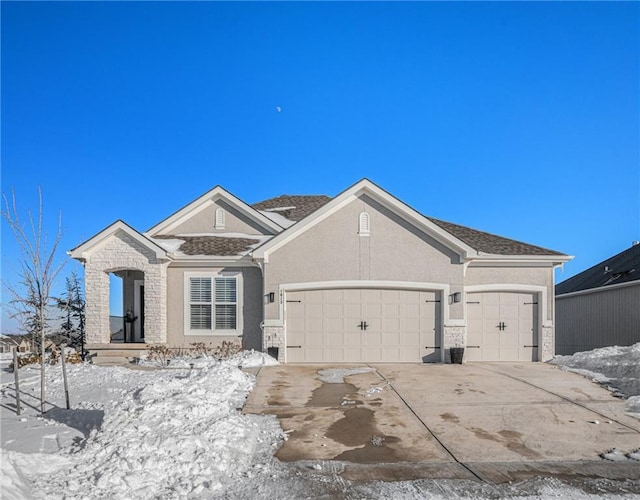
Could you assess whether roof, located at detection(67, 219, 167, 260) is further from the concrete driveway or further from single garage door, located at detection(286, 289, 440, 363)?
the concrete driveway

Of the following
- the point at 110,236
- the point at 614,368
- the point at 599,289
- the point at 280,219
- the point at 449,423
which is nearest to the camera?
the point at 449,423

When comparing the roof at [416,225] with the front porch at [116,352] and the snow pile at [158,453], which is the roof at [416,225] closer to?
the front porch at [116,352]

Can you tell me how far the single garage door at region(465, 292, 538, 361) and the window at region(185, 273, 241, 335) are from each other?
766 centimetres

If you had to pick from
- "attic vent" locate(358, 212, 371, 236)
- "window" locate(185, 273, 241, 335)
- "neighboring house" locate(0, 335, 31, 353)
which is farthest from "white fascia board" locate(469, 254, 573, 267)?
"neighboring house" locate(0, 335, 31, 353)

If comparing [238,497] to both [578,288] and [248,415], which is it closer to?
[248,415]

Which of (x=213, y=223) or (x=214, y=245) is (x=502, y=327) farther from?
(x=213, y=223)

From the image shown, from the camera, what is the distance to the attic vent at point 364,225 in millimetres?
13930

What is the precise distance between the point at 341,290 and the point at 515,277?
579 centimetres

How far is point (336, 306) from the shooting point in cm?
1384

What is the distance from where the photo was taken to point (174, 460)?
17.3ft

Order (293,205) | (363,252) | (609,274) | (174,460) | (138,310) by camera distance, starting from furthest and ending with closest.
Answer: (293,205)
(609,274)
(138,310)
(363,252)
(174,460)

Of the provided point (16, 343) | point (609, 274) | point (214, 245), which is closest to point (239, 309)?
point (214, 245)

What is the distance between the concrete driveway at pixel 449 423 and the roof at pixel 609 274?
9092 mm

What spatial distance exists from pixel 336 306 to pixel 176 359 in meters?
5.12
